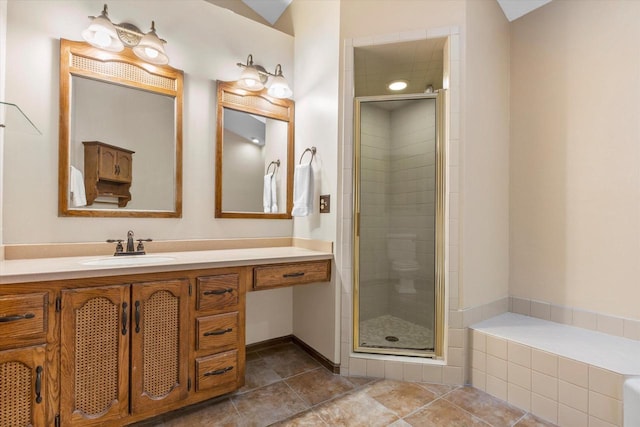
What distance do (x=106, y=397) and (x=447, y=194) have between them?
84.3 inches

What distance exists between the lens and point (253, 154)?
2.38m

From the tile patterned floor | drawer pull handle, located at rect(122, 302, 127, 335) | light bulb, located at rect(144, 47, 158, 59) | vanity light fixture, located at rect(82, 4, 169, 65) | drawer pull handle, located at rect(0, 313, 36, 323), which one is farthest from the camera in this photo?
light bulb, located at rect(144, 47, 158, 59)

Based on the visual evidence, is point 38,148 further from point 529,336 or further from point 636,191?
point 636,191

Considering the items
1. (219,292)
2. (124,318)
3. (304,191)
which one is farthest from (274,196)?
(124,318)

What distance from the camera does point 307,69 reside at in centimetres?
239

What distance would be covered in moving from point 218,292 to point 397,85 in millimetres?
2227

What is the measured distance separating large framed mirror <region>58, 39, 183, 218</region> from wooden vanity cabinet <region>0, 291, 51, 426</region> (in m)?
0.72

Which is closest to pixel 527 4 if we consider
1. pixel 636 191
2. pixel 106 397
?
pixel 636 191

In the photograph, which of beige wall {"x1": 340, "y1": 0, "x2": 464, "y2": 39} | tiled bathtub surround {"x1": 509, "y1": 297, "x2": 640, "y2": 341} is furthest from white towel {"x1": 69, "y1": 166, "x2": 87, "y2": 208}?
tiled bathtub surround {"x1": 509, "y1": 297, "x2": 640, "y2": 341}

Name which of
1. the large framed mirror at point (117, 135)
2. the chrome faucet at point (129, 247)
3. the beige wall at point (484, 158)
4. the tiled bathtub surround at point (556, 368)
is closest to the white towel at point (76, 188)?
the large framed mirror at point (117, 135)

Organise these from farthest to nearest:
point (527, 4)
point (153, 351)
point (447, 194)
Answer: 1. point (527, 4)
2. point (447, 194)
3. point (153, 351)

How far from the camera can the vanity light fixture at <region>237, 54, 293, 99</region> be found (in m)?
2.21

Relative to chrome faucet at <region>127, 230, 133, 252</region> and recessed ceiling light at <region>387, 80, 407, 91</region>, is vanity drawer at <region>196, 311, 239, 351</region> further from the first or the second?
recessed ceiling light at <region>387, 80, 407, 91</region>

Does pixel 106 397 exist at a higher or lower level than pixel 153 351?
lower
